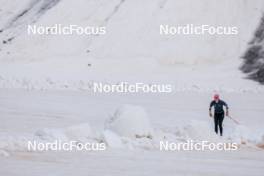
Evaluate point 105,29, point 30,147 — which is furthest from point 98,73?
point 30,147

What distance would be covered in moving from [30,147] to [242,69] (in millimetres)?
27948

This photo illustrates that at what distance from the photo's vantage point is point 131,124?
42.2ft

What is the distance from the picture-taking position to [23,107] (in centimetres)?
1983
